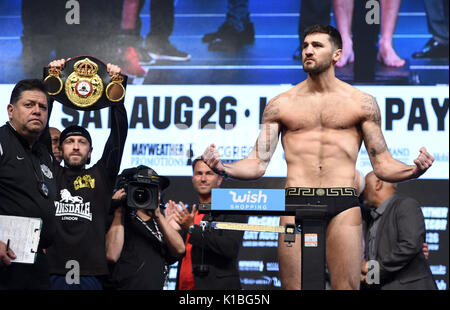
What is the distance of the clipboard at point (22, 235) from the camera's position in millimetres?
3232

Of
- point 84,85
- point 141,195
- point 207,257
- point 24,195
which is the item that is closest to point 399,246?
point 207,257

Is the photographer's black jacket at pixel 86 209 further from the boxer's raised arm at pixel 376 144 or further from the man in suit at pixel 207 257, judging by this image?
the boxer's raised arm at pixel 376 144

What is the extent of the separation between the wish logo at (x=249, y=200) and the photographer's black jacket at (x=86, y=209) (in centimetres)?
147

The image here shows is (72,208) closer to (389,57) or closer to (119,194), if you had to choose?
(119,194)

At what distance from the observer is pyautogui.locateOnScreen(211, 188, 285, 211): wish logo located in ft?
8.96

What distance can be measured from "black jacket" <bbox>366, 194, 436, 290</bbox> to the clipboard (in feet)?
7.89

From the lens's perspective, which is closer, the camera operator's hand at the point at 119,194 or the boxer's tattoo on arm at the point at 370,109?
the boxer's tattoo on arm at the point at 370,109

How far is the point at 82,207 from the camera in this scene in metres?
4.04

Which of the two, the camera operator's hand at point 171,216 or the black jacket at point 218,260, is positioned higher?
the camera operator's hand at point 171,216

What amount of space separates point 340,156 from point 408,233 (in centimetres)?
133

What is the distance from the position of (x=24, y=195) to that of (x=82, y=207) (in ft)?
2.06

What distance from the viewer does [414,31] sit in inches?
229

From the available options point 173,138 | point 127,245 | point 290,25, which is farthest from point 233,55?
point 127,245

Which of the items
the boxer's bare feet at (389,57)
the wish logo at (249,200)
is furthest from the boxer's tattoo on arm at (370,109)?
the boxer's bare feet at (389,57)
